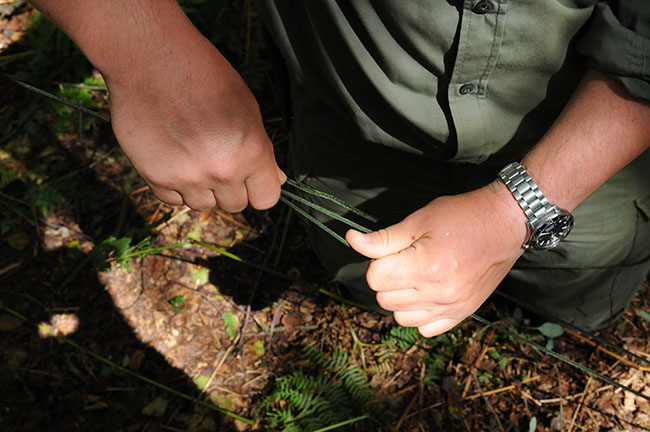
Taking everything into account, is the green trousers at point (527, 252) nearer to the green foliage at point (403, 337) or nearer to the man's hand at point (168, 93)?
the green foliage at point (403, 337)

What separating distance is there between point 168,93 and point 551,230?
117 cm

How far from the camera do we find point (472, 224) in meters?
1.34

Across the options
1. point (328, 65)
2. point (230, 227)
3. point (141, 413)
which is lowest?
point (141, 413)

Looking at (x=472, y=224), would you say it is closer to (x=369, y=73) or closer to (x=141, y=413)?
(x=369, y=73)

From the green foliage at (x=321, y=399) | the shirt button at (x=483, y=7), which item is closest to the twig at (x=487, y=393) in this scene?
the green foliage at (x=321, y=399)

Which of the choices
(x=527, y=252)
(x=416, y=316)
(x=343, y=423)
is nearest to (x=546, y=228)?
(x=416, y=316)

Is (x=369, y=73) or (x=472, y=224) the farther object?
(x=369, y=73)

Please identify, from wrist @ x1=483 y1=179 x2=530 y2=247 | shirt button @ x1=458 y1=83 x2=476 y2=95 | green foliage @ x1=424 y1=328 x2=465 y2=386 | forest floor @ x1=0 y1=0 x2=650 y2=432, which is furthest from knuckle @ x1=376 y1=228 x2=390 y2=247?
green foliage @ x1=424 y1=328 x2=465 y2=386

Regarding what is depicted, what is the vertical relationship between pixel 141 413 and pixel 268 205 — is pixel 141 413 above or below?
below

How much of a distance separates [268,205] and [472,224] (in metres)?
0.64

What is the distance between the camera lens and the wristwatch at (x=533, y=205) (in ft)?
4.50

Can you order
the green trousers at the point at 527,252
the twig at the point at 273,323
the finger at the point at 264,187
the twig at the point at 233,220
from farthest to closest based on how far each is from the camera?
the twig at the point at 233,220 → the twig at the point at 273,323 → the green trousers at the point at 527,252 → the finger at the point at 264,187

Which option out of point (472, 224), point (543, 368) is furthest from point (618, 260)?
point (472, 224)

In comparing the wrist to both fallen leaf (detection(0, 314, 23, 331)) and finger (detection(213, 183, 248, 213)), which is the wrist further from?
fallen leaf (detection(0, 314, 23, 331))
